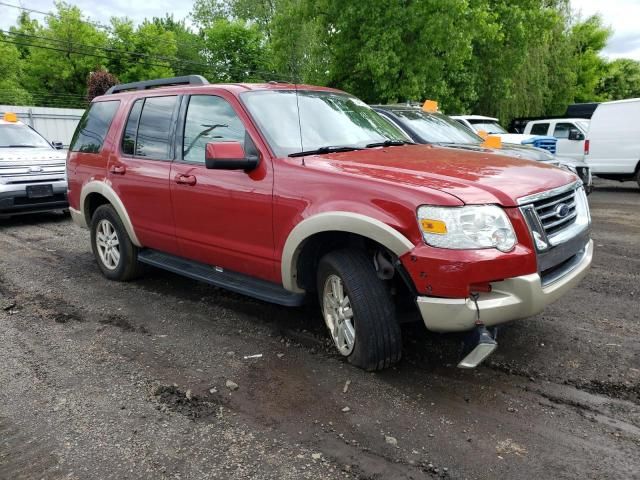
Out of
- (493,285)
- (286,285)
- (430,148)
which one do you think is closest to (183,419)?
(286,285)

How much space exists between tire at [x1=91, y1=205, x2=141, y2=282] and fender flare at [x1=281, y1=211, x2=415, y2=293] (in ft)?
7.57

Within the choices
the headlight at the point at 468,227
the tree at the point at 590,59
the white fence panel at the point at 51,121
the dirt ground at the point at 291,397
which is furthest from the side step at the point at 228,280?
the tree at the point at 590,59

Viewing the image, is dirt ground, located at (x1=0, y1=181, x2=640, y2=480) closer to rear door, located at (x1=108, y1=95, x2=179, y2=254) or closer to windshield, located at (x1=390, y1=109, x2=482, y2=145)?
rear door, located at (x1=108, y1=95, x2=179, y2=254)

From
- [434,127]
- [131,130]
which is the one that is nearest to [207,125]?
[131,130]

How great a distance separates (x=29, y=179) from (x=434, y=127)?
652 centimetres

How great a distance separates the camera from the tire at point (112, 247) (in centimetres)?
550

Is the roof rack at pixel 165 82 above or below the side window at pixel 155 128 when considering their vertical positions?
above

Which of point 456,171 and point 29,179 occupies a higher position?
point 456,171

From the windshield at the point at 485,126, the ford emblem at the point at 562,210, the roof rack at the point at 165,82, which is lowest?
the ford emblem at the point at 562,210

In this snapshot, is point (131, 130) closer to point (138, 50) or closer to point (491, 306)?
point (491, 306)

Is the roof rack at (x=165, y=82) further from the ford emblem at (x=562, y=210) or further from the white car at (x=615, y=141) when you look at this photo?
the white car at (x=615, y=141)

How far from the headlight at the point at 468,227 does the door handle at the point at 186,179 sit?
209 centimetres

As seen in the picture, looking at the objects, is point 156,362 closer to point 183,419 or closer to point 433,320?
point 183,419

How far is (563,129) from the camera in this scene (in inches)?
631
